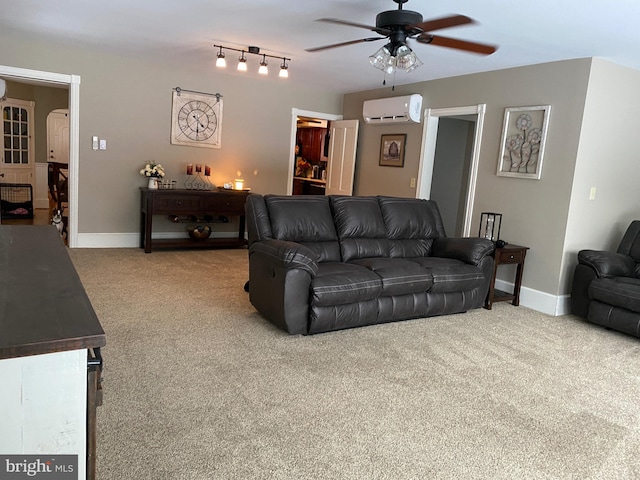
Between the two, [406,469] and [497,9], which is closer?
[406,469]

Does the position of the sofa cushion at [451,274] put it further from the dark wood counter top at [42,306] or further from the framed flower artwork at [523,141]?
the dark wood counter top at [42,306]

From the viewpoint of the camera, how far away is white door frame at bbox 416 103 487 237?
5367mm

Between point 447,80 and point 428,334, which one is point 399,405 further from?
point 447,80

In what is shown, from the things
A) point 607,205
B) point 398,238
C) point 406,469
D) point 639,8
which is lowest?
point 406,469

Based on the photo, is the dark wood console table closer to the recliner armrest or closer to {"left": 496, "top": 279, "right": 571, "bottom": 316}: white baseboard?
the recliner armrest

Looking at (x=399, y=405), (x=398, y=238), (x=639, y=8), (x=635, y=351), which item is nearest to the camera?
(x=399, y=405)

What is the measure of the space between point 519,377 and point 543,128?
2.72 meters

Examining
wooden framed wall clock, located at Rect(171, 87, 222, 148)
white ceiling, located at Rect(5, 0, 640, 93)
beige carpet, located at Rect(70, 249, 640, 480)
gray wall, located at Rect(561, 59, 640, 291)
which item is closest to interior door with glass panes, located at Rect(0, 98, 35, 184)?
white ceiling, located at Rect(5, 0, 640, 93)

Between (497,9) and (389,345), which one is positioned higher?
(497,9)

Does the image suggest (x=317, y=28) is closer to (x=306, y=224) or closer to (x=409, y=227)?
(x=306, y=224)

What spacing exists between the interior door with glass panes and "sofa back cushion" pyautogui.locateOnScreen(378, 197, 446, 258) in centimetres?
806

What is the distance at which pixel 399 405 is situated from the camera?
8.59 ft

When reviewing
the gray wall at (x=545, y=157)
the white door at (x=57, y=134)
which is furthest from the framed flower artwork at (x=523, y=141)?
the white door at (x=57, y=134)

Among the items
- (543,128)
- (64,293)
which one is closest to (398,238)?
(543,128)
